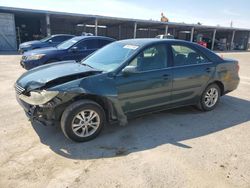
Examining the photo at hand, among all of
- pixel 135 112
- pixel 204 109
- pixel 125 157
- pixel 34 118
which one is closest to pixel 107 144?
pixel 125 157

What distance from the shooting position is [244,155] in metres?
3.32

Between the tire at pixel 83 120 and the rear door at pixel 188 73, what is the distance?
1626mm

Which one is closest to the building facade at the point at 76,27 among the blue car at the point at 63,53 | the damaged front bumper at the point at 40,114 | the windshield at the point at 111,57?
the blue car at the point at 63,53

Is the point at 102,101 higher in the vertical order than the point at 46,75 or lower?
lower

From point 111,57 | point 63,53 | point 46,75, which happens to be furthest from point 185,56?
point 63,53

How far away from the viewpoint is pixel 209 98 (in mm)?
5086

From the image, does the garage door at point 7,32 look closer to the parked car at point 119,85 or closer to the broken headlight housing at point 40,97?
the parked car at point 119,85

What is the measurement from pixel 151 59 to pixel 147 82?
0.47 metres

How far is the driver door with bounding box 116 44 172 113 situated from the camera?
3.76 metres

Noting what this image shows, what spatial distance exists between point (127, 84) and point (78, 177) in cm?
165

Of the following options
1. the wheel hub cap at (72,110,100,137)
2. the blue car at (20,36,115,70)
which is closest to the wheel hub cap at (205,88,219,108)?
the wheel hub cap at (72,110,100,137)

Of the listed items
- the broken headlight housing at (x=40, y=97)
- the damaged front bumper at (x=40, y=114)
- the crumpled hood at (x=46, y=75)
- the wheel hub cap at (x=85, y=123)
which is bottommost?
the wheel hub cap at (x=85, y=123)

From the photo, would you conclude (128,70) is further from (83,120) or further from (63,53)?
(63,53)

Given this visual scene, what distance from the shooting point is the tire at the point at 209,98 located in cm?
495
